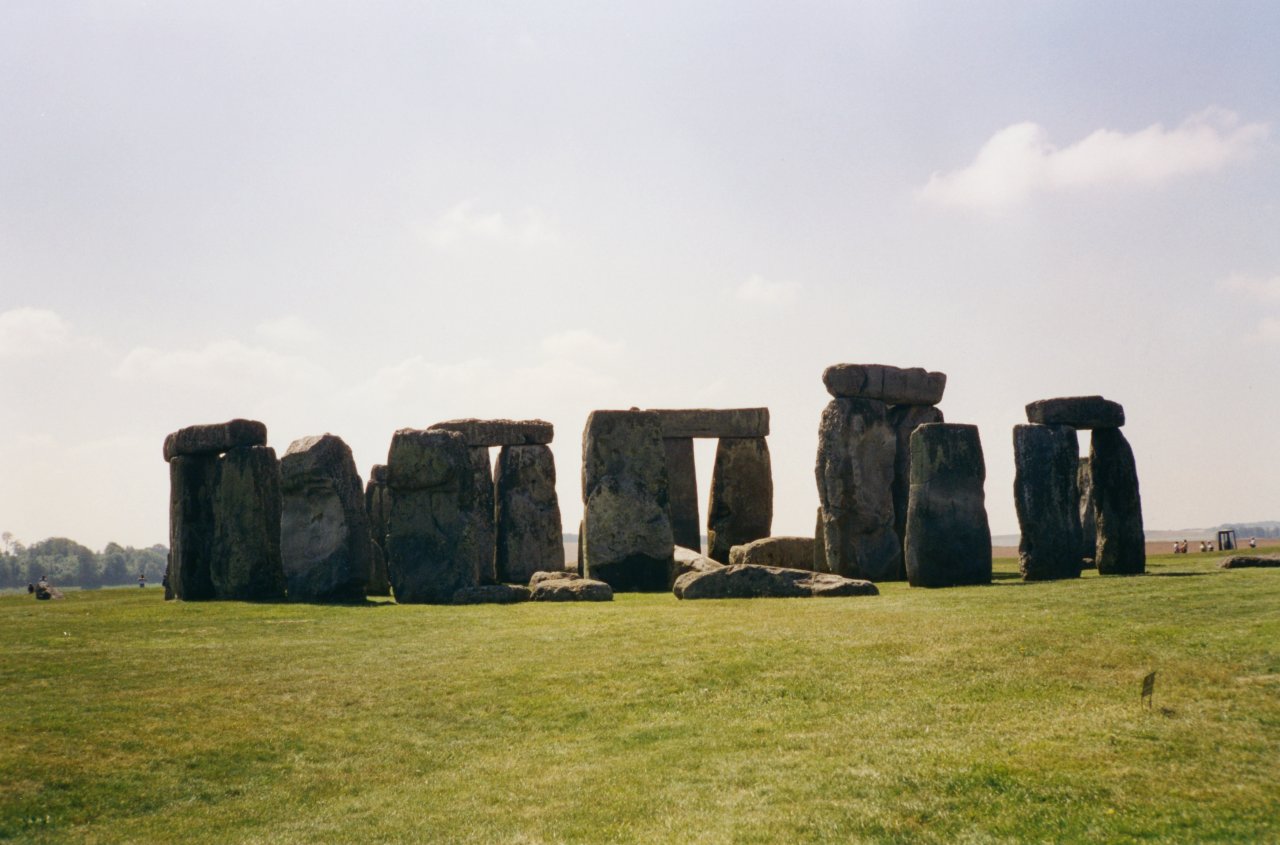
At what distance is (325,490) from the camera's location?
18.3 metres

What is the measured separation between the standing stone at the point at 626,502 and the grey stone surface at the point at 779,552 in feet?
5.96

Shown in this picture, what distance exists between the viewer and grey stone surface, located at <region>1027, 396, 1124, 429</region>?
18.3m

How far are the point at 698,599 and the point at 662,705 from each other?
6.80 metres

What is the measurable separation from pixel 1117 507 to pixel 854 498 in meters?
4.24

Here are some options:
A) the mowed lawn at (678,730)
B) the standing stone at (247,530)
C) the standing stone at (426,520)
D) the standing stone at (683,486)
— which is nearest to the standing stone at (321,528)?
the standing stone at (426,520)

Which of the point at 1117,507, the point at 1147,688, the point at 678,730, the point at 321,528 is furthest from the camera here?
the point at 1117,507

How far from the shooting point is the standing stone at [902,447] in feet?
72.2

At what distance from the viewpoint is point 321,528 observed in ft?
59.7

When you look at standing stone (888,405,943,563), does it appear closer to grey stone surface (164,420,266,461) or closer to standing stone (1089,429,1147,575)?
standing stone (1089,429,1147,575)

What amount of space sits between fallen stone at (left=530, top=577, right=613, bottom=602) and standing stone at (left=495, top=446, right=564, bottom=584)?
7.55m

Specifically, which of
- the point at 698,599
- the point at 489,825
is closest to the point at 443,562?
the point at 698,599

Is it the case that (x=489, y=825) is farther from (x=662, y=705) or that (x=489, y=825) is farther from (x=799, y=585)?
(x=799, y=585)

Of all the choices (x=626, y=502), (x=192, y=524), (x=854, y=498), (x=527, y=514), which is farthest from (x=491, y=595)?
(x=527, y=514)

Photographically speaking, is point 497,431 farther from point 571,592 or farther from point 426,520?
point 571,592
